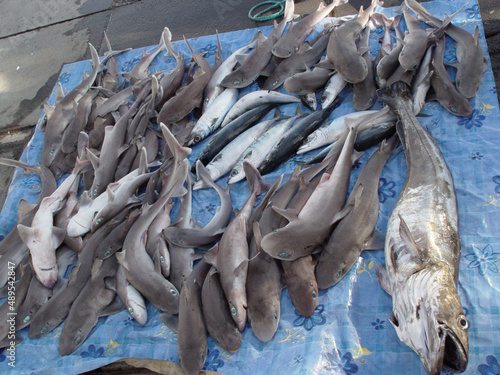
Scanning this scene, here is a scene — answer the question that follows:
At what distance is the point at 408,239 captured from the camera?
216 centimetres

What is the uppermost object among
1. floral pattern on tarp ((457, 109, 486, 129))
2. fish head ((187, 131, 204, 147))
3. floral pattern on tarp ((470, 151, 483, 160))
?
fish head ((187, 131, 204, 147))

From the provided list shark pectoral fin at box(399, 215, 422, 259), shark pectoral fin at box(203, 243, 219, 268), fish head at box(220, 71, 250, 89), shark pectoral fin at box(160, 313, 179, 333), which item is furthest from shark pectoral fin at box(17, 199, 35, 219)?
shark pectoral fin at box(399, 215, 422, 259)

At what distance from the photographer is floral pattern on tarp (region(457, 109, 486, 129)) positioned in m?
3.05

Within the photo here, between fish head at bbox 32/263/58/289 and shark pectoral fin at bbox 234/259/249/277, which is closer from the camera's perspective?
shark pectoral fin at bbox 234/259/249/277

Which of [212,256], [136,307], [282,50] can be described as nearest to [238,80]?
[282,50]

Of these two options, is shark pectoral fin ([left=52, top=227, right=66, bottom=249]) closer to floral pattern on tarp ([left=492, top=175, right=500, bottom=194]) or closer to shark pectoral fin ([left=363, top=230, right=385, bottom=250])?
shark pectoral fin ([left=363, top=230, right=385, bottom=250])

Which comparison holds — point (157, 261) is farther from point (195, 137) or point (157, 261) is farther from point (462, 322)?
point (462, 322)

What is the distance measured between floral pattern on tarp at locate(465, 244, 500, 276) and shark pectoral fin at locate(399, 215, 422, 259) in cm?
53

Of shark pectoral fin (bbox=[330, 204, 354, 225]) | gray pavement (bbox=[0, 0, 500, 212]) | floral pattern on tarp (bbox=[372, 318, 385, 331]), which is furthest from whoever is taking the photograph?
gray pavement (bbox=[0, 0, 500, 212])

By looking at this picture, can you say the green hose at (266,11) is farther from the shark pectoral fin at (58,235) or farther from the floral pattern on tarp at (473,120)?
the shark pectoral fin at (58,235)

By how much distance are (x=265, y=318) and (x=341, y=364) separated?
0.51 m

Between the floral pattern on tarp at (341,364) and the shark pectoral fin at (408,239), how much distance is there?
72 centimetres

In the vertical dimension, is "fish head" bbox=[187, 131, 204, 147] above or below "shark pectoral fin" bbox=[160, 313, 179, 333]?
above

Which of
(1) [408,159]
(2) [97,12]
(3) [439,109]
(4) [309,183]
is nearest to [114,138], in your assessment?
(4) [309,183]
